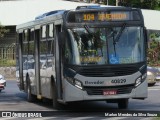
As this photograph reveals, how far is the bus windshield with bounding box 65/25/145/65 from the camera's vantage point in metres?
17.1

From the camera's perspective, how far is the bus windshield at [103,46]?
672 inches

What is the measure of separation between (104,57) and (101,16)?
123cm

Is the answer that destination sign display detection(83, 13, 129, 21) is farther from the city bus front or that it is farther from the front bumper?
the front bumper

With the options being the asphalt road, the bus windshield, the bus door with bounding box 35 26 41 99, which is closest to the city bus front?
the bus windshield


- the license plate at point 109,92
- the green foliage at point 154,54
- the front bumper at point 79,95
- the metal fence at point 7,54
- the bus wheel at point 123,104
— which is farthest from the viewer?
the green foliage at point 154,54

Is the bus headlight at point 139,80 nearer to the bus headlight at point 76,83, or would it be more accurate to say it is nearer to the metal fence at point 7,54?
the bus headlight at point 76,83

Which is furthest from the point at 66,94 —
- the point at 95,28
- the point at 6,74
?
the point at 6,74

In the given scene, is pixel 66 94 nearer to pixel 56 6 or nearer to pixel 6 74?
pixel 6 74

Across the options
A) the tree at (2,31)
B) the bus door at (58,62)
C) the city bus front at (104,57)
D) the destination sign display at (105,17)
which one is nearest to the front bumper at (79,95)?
the city bus front at (104,57)

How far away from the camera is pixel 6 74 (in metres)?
43.6

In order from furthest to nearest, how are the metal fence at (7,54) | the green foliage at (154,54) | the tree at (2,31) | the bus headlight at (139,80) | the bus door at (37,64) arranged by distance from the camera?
the green foliage at (154,54), the tree at (2,31), the metal fence at (7,54), the bus door at (37,64), the bus headlight at (139,80)

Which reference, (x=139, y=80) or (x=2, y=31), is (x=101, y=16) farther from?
(x=2, y=31)

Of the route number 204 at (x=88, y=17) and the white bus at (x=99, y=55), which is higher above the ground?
the route number 204 at (x=88, y=17)

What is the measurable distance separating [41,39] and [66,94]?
367cm
